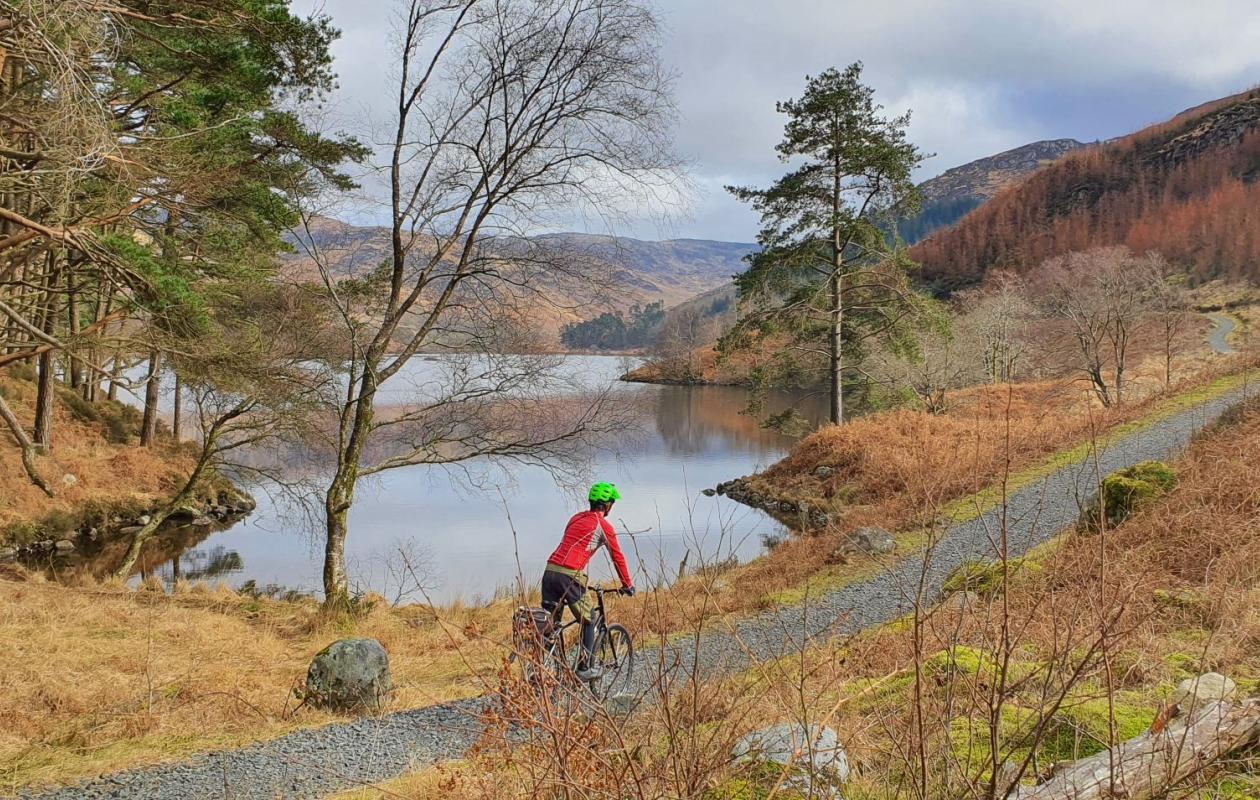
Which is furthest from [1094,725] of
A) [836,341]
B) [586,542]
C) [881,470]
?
[836,341]

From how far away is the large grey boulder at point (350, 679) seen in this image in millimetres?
6508

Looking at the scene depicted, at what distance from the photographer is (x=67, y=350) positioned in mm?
10375

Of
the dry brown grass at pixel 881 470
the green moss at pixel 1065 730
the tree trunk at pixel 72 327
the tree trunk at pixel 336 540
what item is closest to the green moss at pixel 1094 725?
the green moss at pixel 1065 730

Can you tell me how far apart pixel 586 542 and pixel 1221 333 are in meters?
60.2

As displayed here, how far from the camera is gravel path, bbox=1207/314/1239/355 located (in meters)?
42.3

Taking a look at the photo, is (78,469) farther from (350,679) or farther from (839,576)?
(839,576)

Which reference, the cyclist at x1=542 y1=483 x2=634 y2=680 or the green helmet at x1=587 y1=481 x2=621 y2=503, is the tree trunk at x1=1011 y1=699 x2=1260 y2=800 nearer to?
the cyclist at x1=542 y1=483 x2=634 y2=680

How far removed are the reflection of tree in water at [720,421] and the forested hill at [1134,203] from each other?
2343 inches

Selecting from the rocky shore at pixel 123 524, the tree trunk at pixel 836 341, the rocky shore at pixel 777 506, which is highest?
the tree trunk at pixel 836 341

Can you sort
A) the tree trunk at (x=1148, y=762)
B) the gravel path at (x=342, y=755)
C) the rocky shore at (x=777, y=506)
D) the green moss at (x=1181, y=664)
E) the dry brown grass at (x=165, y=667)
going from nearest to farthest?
the tree trunk at (x=1148, y=762) < the green moss at (x=1181, y=664) < the gravel path at (x=342, y=755) < the dry brown grass at (x=165, y=667) < the rocky shore at (x=777, y=506)

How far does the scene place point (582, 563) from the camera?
5.66m

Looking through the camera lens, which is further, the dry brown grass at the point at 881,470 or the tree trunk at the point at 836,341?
the tree trunk at the point at 836,341

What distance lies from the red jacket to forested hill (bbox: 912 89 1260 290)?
3885 inches

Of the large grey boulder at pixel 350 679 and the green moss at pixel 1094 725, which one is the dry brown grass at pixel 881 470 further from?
the green moss at pixel 1094 725
